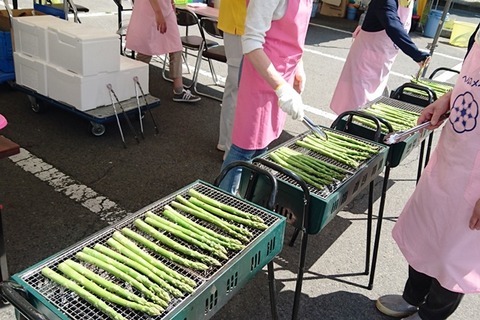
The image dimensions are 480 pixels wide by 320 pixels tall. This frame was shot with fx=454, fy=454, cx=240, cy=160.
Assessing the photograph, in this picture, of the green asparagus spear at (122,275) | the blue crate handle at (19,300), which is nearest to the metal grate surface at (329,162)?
Answer: the green asparagus spear at (122,275)

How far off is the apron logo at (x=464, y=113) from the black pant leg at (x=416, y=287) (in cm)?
94

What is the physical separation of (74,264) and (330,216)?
48.4 inches

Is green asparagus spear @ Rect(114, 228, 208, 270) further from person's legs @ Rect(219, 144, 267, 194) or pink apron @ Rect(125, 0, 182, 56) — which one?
pink apron @ Rect(125, 0, 182, 56)

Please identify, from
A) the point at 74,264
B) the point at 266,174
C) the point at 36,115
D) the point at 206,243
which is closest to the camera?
the point at 74,264

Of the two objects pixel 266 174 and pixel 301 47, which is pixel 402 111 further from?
pixel 266 174

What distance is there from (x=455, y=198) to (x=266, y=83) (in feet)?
3.95

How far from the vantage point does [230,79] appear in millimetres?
4250

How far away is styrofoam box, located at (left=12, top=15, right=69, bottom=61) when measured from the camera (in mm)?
4609

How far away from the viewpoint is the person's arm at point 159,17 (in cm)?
523

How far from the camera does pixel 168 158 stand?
15.1ft

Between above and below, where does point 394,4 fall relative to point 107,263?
above

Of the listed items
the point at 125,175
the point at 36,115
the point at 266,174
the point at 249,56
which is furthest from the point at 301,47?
the point at 36,115

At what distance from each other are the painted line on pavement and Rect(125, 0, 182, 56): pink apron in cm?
198

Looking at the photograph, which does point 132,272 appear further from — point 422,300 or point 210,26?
point 210,26
